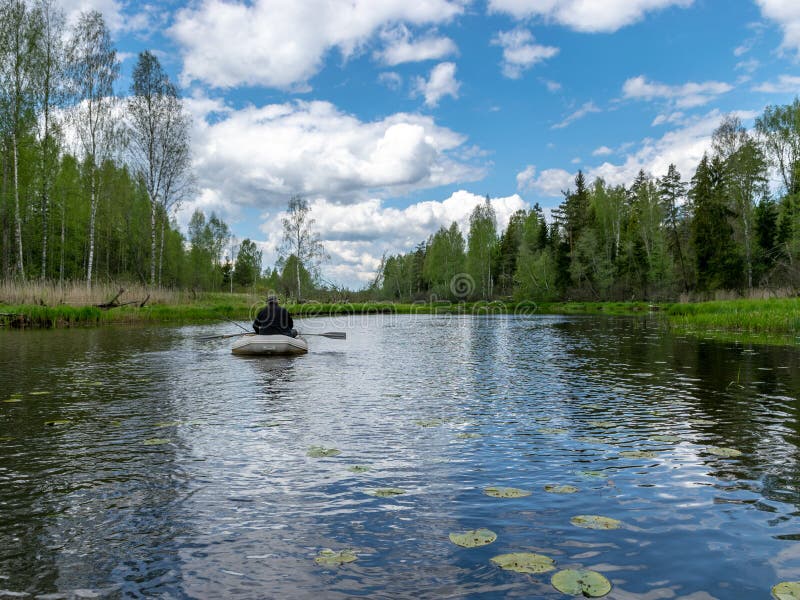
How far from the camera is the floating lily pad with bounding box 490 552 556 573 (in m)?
3.80

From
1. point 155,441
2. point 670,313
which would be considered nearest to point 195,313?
point 155,441

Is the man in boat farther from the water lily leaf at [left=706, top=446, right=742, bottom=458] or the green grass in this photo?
the green grass

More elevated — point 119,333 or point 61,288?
point 61,288

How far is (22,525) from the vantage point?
4516 mm

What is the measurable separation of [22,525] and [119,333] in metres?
23.6

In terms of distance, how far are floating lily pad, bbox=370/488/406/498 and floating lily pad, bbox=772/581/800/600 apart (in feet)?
10.4

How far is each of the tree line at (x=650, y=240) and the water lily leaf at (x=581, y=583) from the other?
3730 centimetres

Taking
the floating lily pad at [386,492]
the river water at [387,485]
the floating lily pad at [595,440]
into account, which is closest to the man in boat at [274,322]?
the river water at [387,485]

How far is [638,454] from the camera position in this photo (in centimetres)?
673

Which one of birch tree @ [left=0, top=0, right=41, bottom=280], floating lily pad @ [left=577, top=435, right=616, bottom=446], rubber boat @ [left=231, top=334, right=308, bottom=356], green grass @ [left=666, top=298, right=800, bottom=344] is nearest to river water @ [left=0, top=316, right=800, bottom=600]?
floating lily pad @ [left=577, top=435, right=616, bottom=446]

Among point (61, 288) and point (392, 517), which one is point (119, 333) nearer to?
point (61, 288)

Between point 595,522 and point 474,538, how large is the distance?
1.16 meters

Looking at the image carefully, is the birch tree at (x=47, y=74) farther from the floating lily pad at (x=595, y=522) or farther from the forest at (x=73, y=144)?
the floating lily pad at (x=595, y=522)

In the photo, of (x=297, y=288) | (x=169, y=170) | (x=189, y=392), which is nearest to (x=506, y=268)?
(x=297, y=288)
